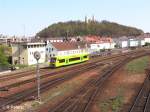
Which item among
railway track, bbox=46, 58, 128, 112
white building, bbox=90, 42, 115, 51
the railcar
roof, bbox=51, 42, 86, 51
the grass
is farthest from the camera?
white building, bbox=90, 42, 115, 51

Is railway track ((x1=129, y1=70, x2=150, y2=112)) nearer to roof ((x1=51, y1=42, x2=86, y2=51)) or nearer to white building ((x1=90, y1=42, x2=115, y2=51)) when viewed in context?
roof ((x1=51, y1=42, x2=86, y2=51))

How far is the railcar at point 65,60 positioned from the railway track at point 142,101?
102ft

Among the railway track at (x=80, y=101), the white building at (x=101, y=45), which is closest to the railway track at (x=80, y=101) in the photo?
the railway track at (x=80, y=101)

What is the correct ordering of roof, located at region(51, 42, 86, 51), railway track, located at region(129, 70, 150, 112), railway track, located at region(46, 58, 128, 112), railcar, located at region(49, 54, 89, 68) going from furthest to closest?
roof, located at region(51, 42, 86, 51), railcar, located at region(49, 54, 89, 68), railway track, located at region(46, 58, 128, 112), railway track, located at region(129, 70, 150, 112)

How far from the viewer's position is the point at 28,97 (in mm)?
33844

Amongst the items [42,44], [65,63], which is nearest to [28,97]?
[65,63]

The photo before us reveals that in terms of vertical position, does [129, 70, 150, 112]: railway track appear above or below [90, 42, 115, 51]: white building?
Answer: below

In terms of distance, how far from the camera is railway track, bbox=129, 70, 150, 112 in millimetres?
26922

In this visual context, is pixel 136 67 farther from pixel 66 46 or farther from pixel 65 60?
pixel 66 46

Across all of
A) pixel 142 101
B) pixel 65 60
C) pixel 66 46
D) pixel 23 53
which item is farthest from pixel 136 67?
pixel 66 46

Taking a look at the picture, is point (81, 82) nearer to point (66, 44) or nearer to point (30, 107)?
point (30, 107)

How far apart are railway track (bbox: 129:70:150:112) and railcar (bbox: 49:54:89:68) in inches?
1229

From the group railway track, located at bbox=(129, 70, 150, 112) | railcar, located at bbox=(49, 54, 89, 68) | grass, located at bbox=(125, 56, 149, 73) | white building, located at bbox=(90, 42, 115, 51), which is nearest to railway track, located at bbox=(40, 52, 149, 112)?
railway track, located at bbox=(129, 70, 150, 112)

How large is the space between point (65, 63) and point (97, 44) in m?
65.2
